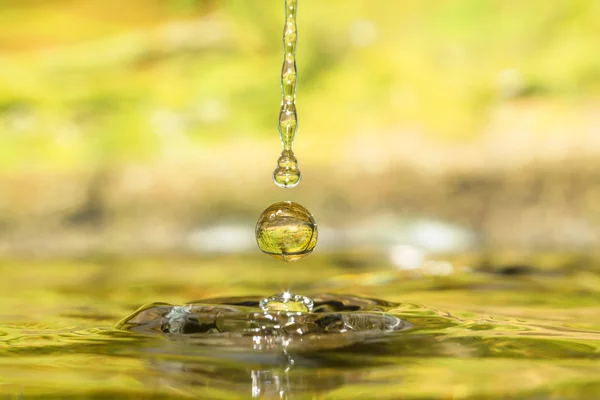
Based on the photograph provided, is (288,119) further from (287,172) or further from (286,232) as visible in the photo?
(286,232)

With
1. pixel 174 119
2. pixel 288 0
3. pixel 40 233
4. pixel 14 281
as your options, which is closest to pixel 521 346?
pixel 288 0

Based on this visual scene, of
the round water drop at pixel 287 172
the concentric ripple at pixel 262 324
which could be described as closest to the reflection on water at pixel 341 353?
the concentric ripple at pixel 262 324

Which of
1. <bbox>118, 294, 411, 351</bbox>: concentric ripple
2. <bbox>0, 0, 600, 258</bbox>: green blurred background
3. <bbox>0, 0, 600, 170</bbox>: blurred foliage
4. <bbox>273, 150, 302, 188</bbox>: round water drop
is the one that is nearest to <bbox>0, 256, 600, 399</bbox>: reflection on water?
<bbox>118, 294, 411, 351</bbox>: concentric ripple

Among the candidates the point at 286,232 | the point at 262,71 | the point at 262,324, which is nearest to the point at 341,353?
the point at 262,324

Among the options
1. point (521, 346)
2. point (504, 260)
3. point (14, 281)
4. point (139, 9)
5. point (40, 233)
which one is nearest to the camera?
point (521, 346)

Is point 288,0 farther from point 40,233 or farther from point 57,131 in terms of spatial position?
point 57,131

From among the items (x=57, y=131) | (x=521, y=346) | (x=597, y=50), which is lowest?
(x=521, y=346)
